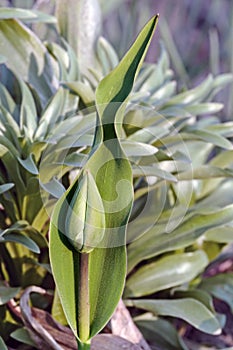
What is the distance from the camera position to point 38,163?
76 cm

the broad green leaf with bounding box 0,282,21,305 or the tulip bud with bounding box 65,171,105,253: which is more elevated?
the tulip bud with bounding box 65,171,105,253

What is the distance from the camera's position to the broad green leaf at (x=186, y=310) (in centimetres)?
81

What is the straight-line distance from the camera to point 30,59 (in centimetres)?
90

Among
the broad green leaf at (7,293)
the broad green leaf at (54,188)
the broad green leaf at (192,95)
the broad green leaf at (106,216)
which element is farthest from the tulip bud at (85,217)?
the broad green leaf at (192,95)

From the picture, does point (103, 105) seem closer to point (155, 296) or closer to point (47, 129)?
point (47, 129)

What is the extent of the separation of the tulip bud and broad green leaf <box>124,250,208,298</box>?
0.38 metres

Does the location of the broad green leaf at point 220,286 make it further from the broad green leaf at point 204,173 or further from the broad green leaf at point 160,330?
the broad green leaf at point 204,173

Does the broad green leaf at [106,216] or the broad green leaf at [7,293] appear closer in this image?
the broad green leaf at [106,216]

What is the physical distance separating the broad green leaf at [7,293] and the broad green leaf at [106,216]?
7.7 inches

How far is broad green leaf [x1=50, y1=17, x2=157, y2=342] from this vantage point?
0.51 metres

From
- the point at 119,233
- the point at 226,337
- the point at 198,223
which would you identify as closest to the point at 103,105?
the point at 119,233

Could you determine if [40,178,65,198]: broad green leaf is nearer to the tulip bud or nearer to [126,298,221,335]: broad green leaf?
the tulip bud

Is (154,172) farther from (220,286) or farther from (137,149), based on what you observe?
(220,286)

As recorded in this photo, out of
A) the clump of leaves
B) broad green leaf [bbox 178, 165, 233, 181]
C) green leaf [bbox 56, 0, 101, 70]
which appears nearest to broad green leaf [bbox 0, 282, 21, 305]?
the clump of leaves
